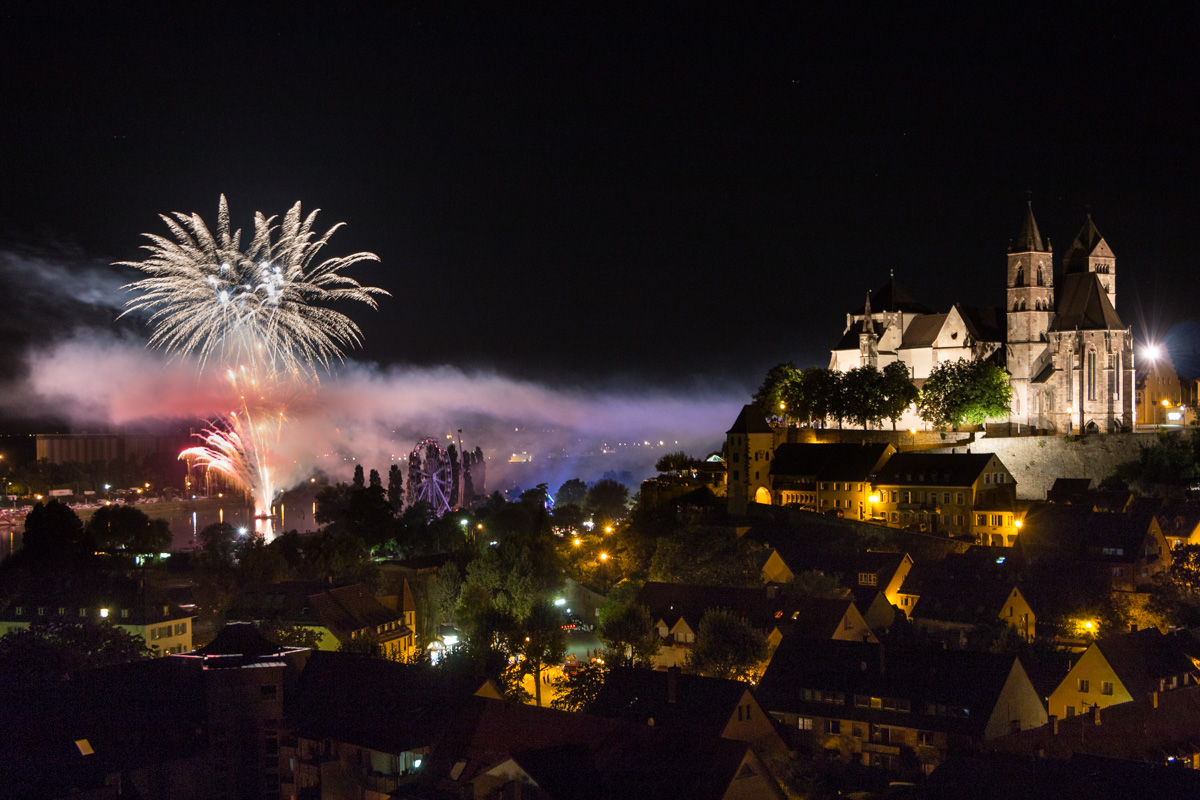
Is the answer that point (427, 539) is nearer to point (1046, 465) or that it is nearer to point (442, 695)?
point (1046, 465)

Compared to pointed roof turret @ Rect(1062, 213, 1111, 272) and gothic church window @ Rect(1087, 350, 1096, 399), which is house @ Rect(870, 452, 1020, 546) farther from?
pointed roof turret @ Rect(1062, 213, 1111, 272)

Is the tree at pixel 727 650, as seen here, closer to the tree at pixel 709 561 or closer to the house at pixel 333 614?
the tree at pixel 709 561

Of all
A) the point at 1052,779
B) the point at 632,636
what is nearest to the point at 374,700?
the point at 632,636

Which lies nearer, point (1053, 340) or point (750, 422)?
point (750, 422)

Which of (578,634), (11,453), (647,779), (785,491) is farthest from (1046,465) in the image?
(11,453)

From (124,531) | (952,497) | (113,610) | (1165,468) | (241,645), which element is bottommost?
(124,531)

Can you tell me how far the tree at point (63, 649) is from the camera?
39688mm

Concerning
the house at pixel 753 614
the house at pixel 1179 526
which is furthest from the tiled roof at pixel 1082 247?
the house at pixel 753 614

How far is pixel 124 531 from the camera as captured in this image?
8031 centimetres

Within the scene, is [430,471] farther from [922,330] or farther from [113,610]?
[113,610]

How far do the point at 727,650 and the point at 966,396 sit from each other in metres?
38.0

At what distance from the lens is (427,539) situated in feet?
275

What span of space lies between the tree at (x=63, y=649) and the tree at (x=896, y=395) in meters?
45.5

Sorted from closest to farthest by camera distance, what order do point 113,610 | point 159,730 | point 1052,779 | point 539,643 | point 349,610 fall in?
point 1052,779 < point 159,730 < point 539,643 < point 349,610 < point 113,610
